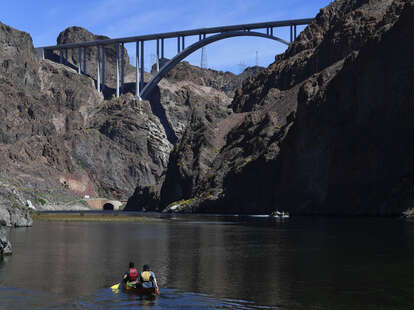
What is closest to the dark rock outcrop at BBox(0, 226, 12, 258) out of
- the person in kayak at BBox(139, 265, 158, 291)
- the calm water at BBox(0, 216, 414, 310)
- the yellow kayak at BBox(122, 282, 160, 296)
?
the calm water at BBox(0, 216, 414, 310)

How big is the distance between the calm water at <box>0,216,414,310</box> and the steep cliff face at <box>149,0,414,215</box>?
59.6 m

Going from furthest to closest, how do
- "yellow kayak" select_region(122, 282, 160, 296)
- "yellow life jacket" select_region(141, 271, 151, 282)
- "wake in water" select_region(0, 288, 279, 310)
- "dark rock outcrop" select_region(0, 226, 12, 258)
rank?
"dark rock outcrop" select_region(0, 226, 12, 258), "yellow life jacket" select_region(141, 271, 151, 282), "yellow kayak" select_region(122, 282, 160, 296), "wake in water" select_region(0, 288, 279, 310)

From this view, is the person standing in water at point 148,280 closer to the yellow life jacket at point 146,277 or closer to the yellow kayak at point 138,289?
the yellow life jacket at point 146,277

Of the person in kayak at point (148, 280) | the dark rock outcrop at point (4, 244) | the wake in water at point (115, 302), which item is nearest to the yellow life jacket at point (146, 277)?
the person in kayak at point (148, 280)

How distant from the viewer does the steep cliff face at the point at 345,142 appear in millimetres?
131125

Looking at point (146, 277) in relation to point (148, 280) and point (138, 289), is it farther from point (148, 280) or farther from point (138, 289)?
point (138, 289)

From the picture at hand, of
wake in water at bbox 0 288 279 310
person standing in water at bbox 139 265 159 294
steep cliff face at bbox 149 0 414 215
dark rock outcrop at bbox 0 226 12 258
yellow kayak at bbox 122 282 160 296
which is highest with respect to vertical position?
steep cliff face at bbox 149 0 414 215

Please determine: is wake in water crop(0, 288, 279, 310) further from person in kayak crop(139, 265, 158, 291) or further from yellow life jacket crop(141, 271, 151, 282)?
yellow life jacket crop(141, 271, 151, 282)

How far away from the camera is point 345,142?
146 m

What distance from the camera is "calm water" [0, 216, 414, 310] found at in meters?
33.9

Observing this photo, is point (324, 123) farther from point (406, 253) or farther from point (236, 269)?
point (236, 269)

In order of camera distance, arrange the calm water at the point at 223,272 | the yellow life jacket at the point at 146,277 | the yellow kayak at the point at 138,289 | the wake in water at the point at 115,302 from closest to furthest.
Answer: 1. the wake in water at the point at 115,302
2. the calm water at the point at 223,272
3. the yellow kayak at the point at 138,289
4. the yellow life jacket at the point at 146,277

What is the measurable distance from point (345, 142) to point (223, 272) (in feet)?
347

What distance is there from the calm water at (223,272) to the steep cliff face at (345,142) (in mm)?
59567
